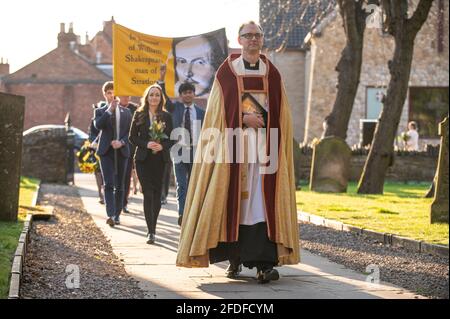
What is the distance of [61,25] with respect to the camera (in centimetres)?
7812

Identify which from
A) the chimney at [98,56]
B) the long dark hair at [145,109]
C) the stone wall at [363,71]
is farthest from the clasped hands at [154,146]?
the chimney at [98,56]

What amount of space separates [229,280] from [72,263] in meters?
1.75

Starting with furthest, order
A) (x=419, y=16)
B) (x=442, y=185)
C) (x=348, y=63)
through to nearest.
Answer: (x=348, y=63) → (x=419, y=16) → (x=442, y=185)

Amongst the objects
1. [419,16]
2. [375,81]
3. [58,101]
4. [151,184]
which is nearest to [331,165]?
[419,16]

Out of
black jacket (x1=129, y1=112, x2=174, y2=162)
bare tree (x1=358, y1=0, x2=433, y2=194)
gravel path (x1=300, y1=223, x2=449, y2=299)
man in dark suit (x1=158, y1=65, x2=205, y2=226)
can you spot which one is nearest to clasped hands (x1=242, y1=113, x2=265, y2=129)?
gravel path (x1=300, y1=223, x2=449, y2=299)

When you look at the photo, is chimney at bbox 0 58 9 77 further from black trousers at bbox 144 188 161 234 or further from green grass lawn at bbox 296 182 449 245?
green grass lawn at bbox 296 182 449 245

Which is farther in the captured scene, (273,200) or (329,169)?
(329,169)

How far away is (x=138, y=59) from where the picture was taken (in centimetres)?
1842

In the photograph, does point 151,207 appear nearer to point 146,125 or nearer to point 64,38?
point 146,125

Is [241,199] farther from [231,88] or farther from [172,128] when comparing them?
[172,128]

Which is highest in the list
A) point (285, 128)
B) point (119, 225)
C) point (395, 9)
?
point (395, 9)
